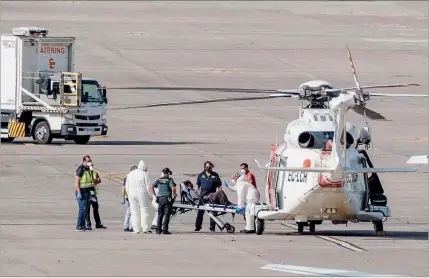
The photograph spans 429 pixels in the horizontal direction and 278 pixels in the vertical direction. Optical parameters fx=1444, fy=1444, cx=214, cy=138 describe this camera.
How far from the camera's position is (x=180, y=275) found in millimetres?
24562

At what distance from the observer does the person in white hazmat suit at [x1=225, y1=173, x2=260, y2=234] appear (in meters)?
31.1

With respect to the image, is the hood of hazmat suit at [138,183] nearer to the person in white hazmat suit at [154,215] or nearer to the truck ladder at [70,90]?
the person in white hazmat suit at [154,215]

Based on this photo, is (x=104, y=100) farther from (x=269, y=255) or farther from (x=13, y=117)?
(x=269, y=255)

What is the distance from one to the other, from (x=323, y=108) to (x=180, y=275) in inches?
288

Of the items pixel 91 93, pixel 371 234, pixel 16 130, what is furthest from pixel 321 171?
pixel 16 130

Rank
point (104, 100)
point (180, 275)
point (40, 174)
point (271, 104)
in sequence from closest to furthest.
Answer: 1. point (180, 275)
2. point (40, 174)
3. point (104, 100)
4. point (271, 104)

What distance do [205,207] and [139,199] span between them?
60.3 inches

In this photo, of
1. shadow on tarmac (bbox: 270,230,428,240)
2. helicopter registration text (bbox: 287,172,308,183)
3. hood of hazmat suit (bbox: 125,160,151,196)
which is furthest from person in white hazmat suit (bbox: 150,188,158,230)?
helicopter registration text (bbox: 287,172,308,183)

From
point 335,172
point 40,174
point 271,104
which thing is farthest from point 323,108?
point 271,104

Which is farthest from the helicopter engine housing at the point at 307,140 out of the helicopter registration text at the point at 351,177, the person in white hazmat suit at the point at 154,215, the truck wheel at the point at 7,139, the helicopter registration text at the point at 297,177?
the truck wheel at the point at 7,139

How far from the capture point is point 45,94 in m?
50.3

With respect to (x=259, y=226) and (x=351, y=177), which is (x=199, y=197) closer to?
(x=259, y=226)

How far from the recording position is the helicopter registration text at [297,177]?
1170 inches

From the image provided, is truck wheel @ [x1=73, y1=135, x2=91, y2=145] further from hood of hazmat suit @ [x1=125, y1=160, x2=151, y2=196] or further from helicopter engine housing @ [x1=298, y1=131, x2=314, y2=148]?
helicopter engine housing @ [x1=298, y1=131, x2=314, y2=148]
